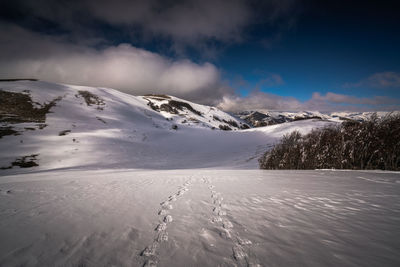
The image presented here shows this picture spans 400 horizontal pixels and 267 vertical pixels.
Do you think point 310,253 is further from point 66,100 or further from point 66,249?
point 66,100

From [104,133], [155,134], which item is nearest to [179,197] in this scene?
[104,133]

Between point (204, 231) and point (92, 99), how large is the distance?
133 ft

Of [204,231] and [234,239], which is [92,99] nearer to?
[204,231]

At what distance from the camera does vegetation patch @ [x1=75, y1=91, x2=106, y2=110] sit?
32.2 meters

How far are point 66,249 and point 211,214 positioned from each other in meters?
1.71

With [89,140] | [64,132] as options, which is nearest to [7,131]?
[64,132]

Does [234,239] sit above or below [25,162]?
above

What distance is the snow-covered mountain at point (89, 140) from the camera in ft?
42.5

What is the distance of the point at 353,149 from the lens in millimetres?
6309

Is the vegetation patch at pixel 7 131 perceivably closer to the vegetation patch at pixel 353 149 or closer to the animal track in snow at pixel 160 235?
the animal track in snow at pixel 160 235

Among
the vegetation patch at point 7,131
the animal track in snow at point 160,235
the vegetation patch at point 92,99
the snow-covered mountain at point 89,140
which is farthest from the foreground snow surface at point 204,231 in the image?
the vegetation patch at point 92,99

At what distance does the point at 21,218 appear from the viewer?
7.18ft

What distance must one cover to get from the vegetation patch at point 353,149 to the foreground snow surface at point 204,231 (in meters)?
3.94

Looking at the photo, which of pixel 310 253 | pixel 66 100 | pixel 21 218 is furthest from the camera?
pixel 66 100
